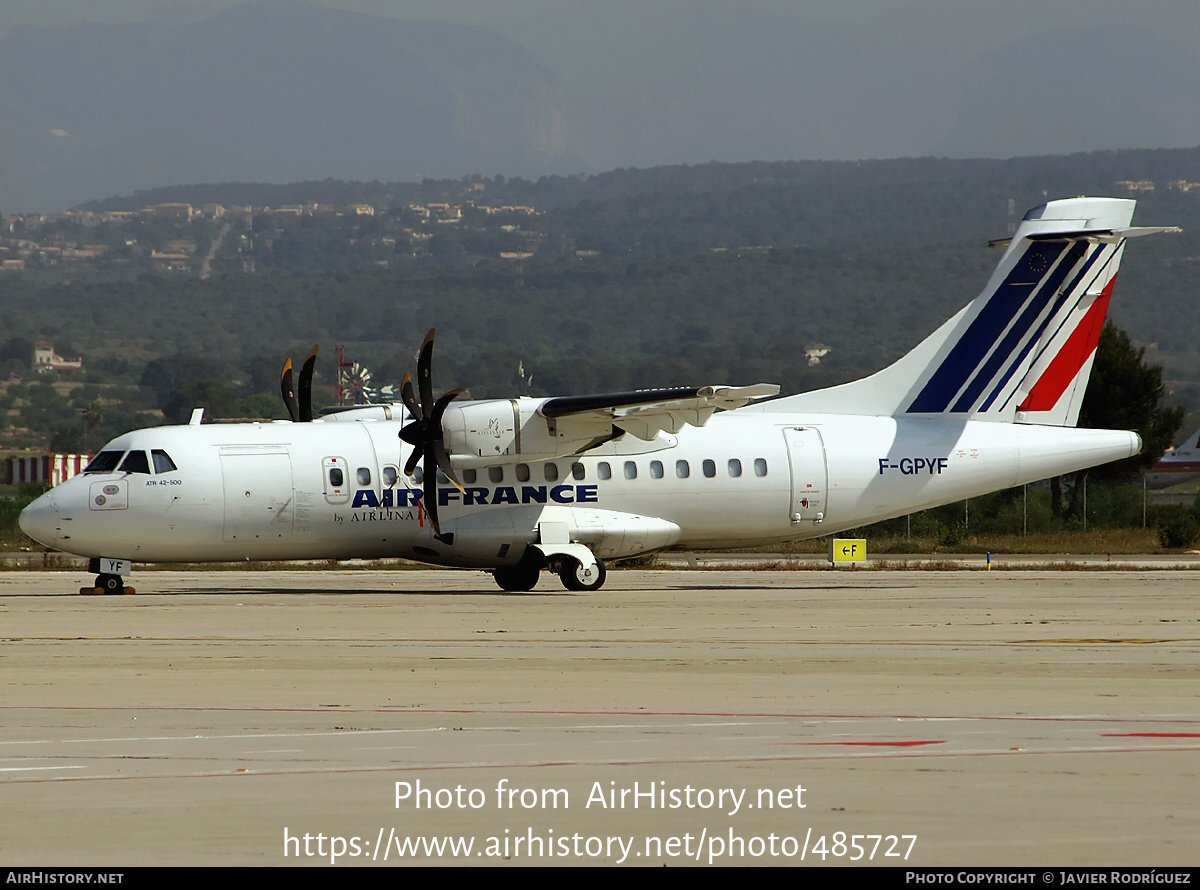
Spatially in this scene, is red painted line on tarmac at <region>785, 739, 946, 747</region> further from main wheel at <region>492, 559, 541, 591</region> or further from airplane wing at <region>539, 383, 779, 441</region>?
main wheel at <region>492, 559, 541, 591</region>

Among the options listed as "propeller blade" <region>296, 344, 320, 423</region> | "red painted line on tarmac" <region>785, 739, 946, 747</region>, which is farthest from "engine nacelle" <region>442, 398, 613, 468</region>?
"red painted line on tarmac" <region>785, 739, 946, 747</region>

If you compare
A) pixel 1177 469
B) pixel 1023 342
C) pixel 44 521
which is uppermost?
pixel 1023 342

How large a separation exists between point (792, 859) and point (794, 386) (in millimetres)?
177048

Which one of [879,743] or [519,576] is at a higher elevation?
[519,576]

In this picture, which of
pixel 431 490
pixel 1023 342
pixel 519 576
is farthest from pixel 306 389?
pixel 1023 342

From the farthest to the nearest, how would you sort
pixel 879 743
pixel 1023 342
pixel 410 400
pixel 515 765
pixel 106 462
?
pixel 1023 342 → pixel 410 400 → pixel 106 462 → pixel 879 743 → pixel 515 765

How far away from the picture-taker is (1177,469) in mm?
95750

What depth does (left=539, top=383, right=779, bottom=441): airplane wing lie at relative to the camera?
26609mm

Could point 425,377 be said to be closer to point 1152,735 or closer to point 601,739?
point 601,739

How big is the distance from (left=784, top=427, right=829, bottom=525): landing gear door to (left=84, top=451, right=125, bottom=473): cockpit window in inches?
511

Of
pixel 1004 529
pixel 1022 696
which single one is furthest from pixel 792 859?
pixel 1004 529

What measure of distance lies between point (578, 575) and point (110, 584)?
869cm

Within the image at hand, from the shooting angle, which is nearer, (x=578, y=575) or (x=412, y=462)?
(x=412, y=462)

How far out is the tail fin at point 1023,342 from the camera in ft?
102
